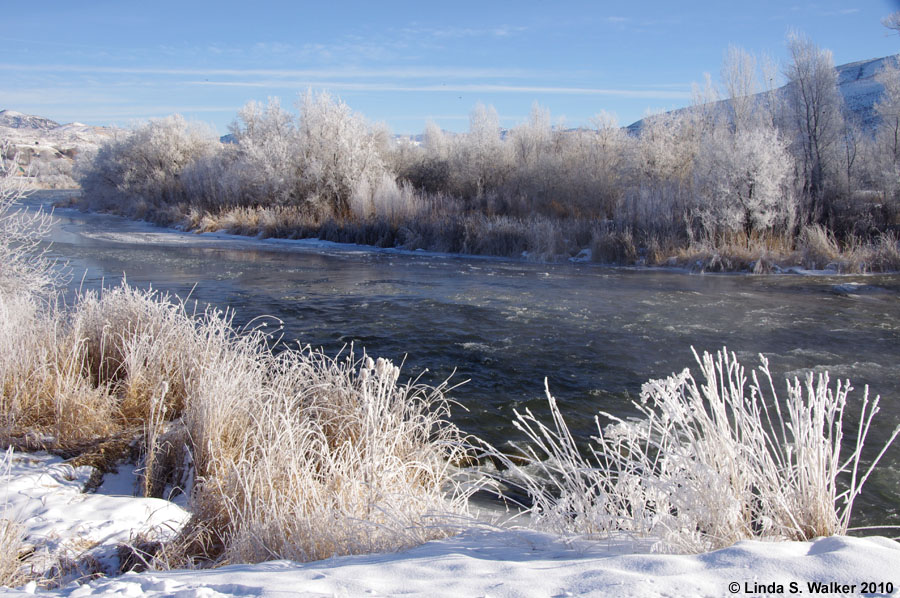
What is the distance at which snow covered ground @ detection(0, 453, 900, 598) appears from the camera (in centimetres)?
187

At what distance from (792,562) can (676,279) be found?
14.3 metres

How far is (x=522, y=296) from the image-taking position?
13.2 meters

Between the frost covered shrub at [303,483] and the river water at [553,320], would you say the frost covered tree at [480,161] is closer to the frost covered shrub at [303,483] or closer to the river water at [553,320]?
the river water at [553,320]

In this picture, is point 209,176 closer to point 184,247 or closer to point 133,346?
point 184,247

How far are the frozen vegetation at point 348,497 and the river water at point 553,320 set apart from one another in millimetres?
1488

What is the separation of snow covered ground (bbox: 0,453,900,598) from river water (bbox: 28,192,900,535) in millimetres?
3065

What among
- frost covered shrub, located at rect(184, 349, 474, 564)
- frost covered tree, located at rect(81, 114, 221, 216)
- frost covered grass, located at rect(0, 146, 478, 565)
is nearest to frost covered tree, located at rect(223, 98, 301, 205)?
frost covered tree, located at rect(81, 114, 221, 216)

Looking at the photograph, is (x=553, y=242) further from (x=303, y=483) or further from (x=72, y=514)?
(x=72, y=514)

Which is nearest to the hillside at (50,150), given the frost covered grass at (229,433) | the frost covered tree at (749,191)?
the frost covered grass at (229,433)

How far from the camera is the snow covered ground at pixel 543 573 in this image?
187cm

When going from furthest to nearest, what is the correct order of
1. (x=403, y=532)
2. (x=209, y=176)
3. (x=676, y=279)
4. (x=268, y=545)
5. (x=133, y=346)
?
(x=209, y=176) → (x=676, y=279) → (x=133, y=346) → (x=268, y=545) → (x=403, y=532)

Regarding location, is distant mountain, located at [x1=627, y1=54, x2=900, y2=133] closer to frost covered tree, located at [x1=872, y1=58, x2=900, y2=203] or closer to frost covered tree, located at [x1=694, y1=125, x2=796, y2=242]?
frost covered tree, located at [x1=872, y1=58, x2=900, y2=203]

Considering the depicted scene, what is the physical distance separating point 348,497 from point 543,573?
5.36 ft

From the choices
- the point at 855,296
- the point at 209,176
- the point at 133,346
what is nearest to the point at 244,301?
the point at 133,346
